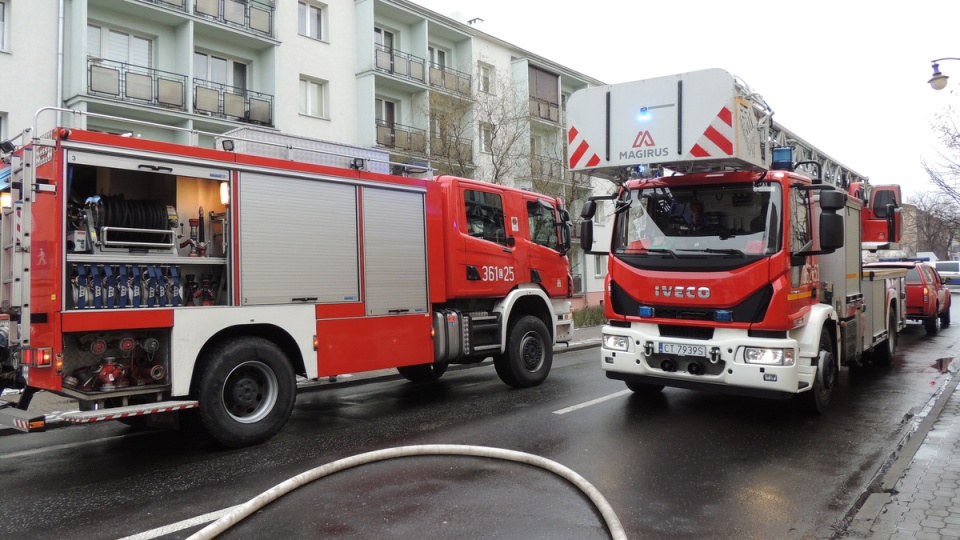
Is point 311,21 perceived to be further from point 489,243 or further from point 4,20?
point 489,243

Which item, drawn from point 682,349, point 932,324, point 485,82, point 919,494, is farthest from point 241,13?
point 932,324

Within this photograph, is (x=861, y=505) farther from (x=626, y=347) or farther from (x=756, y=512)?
(x=626, y=347)

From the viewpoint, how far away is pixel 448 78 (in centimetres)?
2441

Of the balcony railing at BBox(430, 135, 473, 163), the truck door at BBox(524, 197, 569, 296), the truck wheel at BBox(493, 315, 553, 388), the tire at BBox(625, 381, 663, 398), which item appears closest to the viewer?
the tire at BBox(625, 381, 663, 398)

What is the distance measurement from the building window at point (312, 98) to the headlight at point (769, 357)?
1771 centimetres

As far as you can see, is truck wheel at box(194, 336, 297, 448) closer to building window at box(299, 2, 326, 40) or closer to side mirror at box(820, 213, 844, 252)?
side mirror at box(820, 213, 844, 252)

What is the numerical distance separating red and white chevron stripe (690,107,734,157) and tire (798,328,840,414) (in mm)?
2215

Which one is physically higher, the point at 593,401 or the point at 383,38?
the point at 383,38

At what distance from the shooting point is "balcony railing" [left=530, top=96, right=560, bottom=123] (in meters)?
28.6

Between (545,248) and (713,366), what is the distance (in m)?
3.76

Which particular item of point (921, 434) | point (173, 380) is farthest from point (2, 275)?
point (921, 434)

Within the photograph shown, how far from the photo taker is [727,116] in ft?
21.3

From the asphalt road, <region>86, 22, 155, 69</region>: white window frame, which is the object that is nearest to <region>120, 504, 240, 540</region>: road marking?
the asphalt road

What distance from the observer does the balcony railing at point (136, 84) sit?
15.8 meters
